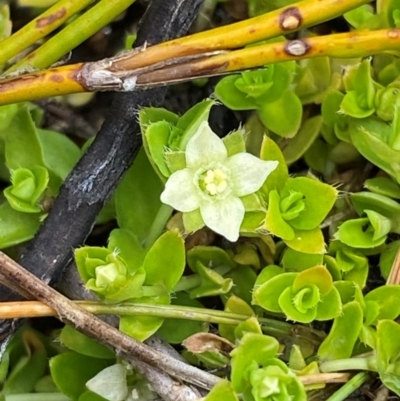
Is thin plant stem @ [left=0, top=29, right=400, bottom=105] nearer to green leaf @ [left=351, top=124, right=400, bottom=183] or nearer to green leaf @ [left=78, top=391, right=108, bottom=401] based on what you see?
green leaf @ [left=351, top=124, right=400, bottom=183]

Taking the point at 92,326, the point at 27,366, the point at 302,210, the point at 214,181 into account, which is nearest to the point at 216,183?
the point at 214,181

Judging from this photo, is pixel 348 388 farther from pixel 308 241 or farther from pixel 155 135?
pixel 155 135

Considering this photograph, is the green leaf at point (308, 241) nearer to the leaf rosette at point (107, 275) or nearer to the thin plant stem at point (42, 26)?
the leaf rosette at point (107, 275)

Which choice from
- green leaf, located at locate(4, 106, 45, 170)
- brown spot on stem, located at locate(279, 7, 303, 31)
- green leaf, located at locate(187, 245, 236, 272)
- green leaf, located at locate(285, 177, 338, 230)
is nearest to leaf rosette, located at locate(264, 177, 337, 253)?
green leaf, located at locate(285, 177, 338, 230)

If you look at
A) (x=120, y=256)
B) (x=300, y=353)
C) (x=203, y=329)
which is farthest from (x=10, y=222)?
(x=300, y=353)

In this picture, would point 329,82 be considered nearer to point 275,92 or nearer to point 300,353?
point 275,92

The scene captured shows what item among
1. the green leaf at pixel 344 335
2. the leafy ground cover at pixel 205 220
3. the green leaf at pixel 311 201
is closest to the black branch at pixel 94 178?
the leafy ground cover at pixel 205 220
